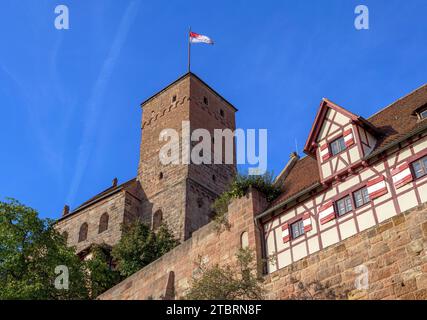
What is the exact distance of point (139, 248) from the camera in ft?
99.4

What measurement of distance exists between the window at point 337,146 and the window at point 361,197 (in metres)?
1.86

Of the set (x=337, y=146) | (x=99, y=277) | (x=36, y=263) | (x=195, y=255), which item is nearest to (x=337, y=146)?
(x=337, y=146)

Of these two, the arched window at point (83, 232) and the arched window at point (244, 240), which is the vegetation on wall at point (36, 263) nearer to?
the arched window at point (244, 240)

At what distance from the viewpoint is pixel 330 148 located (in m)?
18.7

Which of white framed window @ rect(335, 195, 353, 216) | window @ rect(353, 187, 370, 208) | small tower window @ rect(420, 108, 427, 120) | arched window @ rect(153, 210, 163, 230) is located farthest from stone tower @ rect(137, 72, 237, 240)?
small tower window @ rect(420, 108, 427, 120)

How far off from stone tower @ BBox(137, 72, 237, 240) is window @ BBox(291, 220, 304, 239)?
15787mm

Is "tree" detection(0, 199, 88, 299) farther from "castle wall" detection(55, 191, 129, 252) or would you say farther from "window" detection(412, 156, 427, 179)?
"window" detection(412, 156, 427, 179)

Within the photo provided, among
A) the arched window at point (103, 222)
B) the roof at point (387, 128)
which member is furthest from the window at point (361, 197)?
the arched window at point (103, 222)

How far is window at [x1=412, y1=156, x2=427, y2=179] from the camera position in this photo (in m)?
15.4

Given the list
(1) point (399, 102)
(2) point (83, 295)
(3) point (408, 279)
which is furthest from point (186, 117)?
(3) point (408, 279)

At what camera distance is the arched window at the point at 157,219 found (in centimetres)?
3639

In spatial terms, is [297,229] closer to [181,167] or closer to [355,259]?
[355,259]
